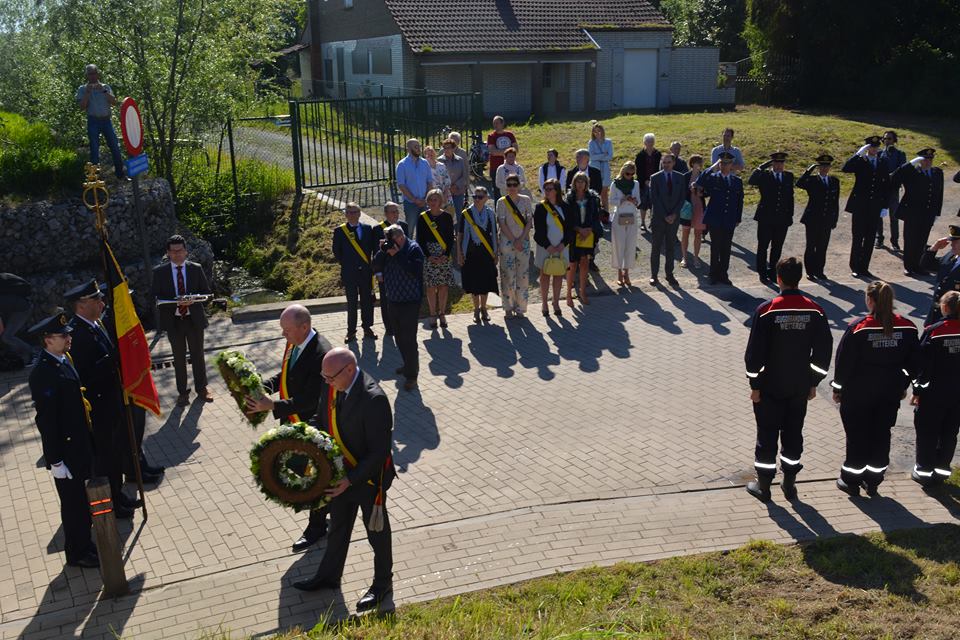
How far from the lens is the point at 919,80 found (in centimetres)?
3062

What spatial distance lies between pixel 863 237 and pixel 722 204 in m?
2.64

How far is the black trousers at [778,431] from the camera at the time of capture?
7668 millimetres

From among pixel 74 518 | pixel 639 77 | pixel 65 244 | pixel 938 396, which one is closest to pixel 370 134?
pixel 65 244

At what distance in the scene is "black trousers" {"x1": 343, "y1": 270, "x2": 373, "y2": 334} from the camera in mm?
11773

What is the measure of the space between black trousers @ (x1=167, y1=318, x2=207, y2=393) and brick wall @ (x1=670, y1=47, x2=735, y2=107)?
29.3m

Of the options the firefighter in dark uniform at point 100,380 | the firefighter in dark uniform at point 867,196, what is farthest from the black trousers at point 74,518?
the firefighter in dark uniform at point 867,196

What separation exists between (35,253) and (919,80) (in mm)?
28449

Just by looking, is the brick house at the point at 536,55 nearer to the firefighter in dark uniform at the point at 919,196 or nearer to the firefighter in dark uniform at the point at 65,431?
the firefighter in dark uniform at the point at 919,196

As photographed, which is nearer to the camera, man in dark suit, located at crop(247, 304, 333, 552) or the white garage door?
man in dark suit, located at crop(247, 304, 333, 552)

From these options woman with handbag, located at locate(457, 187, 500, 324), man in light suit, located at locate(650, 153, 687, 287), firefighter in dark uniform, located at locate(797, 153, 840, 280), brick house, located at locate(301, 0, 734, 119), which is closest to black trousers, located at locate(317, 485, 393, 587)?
woman with handbag, located at locate(457, 187, 500, 324)

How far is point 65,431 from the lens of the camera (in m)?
6.81

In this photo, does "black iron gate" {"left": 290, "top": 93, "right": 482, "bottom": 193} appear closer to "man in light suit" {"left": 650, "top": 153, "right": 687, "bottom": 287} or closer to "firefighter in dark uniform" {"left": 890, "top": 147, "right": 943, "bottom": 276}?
"man in light suit" {"left": 650, "top": 153, "right": 687, "bottom": 287}

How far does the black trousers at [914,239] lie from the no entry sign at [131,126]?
11291 millimetres

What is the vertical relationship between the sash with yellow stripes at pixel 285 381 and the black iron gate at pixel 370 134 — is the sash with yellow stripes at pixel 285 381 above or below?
below
